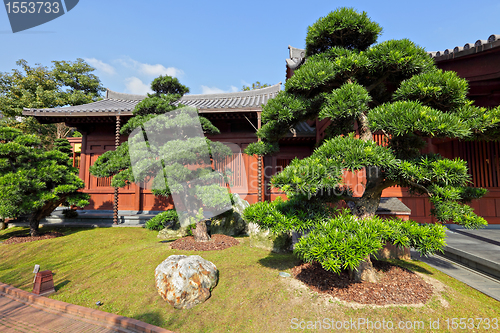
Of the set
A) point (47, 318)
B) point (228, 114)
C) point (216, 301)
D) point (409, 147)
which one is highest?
point (228, 114)

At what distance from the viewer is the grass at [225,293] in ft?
9.20

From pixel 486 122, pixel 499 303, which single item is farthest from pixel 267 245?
pixel 486 122

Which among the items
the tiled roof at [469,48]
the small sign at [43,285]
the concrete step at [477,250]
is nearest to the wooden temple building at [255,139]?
the tiled roof at [469,48]

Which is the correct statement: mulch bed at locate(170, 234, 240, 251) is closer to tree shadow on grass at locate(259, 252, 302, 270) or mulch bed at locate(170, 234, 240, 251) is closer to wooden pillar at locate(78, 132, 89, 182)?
tree shadow on grass at locate(259, 252, 302, 270)

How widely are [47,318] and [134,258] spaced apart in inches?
62.8

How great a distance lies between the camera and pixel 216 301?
3371 millimetres

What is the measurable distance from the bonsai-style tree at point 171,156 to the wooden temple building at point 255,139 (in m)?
2.37

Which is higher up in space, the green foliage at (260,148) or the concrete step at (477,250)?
the green foliage at (260,148)

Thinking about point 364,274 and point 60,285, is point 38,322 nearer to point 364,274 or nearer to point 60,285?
point 60,285

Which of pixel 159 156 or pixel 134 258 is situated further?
pixel 159 156

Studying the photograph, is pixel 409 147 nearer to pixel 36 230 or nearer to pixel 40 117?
pixel 36 230

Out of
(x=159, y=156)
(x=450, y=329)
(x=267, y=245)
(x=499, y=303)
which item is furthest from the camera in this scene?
(x=159, y=156)

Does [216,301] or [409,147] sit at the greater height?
[409,147]

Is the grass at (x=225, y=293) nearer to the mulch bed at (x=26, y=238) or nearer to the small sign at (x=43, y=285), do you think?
the small sign at (x=43, y=285)
